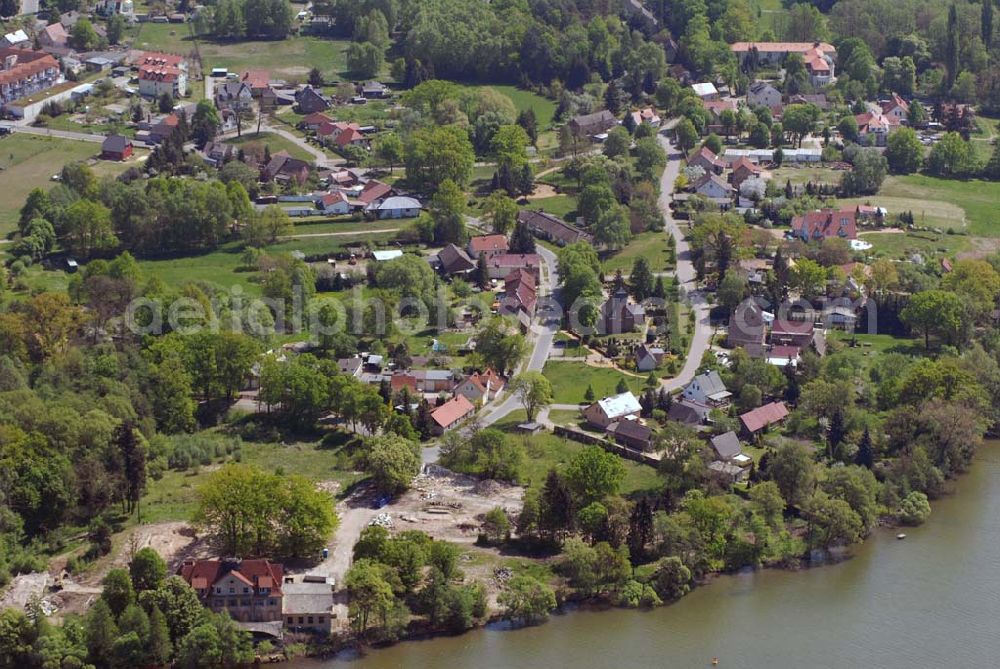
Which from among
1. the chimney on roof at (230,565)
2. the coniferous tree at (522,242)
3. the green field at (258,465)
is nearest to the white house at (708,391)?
the green field at (258,465)

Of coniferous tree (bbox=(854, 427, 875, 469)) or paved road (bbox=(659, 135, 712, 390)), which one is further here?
paved road (bbox=(659, 135, 712, 390))

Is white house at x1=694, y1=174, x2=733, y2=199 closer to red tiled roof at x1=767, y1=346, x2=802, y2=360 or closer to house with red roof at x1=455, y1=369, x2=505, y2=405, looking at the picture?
red tiled roof at x1=767, y1=346, x2=802, y2=360

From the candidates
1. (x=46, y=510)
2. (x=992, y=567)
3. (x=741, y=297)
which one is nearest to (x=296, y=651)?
(x=46, y=510)

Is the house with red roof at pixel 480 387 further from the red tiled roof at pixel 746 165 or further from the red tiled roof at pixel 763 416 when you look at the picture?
the red tiled roof at pixel 746 165

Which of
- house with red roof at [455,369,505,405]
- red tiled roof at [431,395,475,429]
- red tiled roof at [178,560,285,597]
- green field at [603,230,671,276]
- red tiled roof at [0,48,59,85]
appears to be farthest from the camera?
red tiled roof at [0,48,59,85]

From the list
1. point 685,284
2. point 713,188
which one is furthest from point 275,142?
point 685,284

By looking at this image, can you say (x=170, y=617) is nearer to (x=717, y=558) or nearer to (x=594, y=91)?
(x=717, y=558)

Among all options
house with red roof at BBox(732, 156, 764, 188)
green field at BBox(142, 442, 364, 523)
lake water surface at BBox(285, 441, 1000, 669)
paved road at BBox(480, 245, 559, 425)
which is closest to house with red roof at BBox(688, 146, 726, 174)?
house with red roof at BBox(732, 156, 764, 188)

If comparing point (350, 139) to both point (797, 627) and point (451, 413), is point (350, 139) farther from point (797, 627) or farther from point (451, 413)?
point (797, 627)
